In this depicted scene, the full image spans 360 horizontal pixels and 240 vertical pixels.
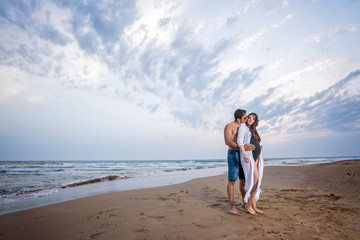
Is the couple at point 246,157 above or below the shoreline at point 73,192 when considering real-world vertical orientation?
above

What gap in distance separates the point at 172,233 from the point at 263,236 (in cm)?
135

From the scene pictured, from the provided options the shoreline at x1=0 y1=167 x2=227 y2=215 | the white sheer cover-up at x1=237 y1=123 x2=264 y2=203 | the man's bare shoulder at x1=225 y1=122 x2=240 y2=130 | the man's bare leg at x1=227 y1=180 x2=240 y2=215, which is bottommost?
the shoreline at x1=0 y1=167 x2=227 y2=215

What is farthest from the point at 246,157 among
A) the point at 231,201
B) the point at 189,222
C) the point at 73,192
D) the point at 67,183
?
the point at 67,183

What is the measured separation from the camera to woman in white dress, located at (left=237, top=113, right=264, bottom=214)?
140 inches

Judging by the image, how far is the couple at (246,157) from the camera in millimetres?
3574

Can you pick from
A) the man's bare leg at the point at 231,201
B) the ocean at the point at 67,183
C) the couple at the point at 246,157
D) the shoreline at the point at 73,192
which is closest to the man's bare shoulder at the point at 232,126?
the couple at the point at 246,157

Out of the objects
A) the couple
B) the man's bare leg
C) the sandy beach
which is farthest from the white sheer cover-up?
the sandy beach

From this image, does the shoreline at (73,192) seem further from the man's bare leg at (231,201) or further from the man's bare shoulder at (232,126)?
the man's bare shoulder at (232,126)

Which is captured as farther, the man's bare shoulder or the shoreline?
the shoreline

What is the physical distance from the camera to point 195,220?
3227 mm

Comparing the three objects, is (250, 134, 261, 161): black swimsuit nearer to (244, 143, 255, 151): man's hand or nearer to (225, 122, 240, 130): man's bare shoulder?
(244, 143, 255, 151): man's hand

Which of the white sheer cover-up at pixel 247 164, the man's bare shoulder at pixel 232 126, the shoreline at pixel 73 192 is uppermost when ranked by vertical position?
the man's bare shoulder at pixel 232 126

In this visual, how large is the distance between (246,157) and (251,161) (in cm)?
18

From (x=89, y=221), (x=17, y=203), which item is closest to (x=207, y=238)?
→ (x=89, y=221)
